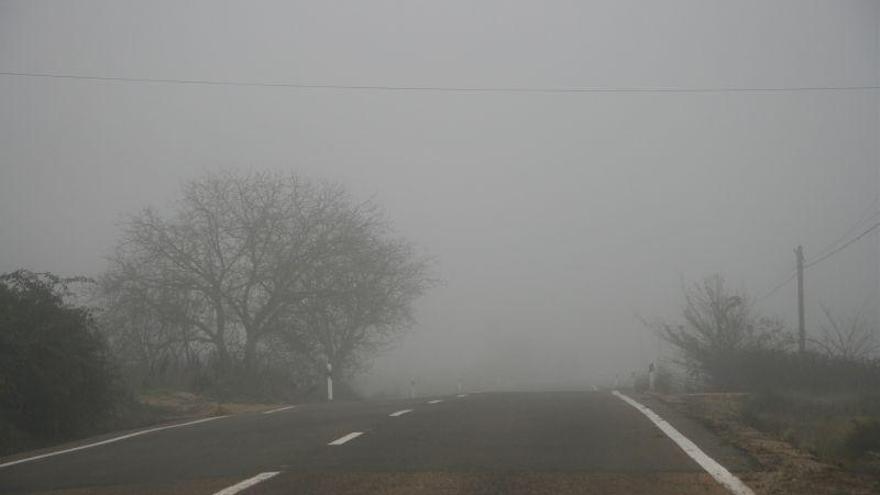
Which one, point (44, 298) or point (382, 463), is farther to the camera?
point (44, 298)

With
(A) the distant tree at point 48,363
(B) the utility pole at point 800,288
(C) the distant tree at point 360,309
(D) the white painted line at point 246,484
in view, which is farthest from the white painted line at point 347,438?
(B) the utility pole at point 800,288

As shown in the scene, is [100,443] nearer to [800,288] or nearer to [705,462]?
[705,462]

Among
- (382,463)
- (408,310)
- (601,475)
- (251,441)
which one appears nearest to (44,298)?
(251,441)

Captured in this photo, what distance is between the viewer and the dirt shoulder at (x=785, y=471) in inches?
280

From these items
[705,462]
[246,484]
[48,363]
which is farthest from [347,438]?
[48,363]

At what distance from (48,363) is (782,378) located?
17877mm

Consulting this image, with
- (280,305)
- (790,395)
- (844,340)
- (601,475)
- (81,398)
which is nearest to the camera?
(601,475)

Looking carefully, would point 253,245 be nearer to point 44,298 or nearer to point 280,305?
point 280,305

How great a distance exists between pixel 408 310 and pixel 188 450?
84.5ft

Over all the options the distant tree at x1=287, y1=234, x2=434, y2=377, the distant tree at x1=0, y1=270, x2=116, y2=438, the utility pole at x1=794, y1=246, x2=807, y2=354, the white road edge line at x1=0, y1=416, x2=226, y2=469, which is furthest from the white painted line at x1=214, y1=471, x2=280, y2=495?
the utility pole at x1=794, y1=246, x2=807, y2=354

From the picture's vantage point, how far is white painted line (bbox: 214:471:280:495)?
24.2 feet

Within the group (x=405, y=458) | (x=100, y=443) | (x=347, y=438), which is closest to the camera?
(x=405, y=458)

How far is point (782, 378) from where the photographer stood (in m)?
23.7

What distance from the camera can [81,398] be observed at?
50.6ft
